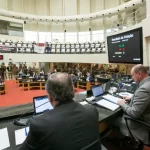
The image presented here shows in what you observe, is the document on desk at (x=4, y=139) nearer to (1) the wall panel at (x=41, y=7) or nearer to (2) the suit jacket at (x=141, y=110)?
(2) the suit jacket at (x=141, y=110)

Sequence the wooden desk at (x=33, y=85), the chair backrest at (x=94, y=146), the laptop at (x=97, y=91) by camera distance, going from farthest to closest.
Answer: the wooden desk at (x=33, y=85), the laptop at (x=97, y=91), the chair backrest at (x=94, y=146)

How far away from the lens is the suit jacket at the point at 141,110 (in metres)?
2.00

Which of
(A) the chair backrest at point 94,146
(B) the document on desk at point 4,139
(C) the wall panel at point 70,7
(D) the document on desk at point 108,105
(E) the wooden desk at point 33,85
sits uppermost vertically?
(C) the wall panel at point 70,7

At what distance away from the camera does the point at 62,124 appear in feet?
3.26

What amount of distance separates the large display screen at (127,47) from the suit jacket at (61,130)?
4.59 meters

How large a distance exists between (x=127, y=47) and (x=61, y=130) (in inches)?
208

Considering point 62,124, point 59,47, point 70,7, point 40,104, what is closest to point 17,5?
point 70,7

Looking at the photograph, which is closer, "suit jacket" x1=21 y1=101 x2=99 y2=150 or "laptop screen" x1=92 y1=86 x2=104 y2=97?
"suit jacket" x1=21 y1=101 x2=99 y2=150

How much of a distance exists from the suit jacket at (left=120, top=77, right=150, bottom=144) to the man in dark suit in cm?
105

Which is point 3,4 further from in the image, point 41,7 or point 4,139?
point 4,139

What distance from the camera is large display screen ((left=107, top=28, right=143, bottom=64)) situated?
5.15 meters

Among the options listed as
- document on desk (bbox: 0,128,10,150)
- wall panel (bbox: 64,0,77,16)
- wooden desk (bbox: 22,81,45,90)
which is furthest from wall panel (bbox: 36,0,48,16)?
document on desk (bbox: 0,128,10,150)

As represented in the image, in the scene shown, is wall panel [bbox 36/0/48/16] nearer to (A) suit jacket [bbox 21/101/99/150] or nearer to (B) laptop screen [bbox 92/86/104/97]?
(B) laptop screen [bbox 92/86/104/97]

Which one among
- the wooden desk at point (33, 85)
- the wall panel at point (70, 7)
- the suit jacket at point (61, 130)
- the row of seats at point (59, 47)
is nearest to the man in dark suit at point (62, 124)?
the suit jacket at point (61, 130)
